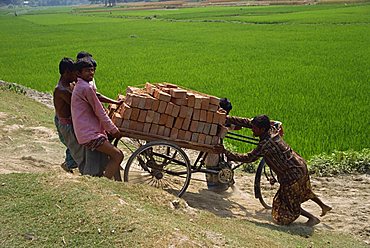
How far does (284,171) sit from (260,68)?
1089cm

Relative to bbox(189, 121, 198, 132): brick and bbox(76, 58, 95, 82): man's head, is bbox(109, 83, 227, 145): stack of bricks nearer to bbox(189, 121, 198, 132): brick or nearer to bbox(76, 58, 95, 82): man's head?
bbox(189, 121, 198, 132): brick

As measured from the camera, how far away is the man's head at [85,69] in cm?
451

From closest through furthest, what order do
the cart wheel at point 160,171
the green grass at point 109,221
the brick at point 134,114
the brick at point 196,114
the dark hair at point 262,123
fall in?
the green grass at point 109,221
the dark hair at point 262,123
the brick at point 134,114
the brick at point 196,114
the cart wheel at point 160,171

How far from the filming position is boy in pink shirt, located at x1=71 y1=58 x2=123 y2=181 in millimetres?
4562

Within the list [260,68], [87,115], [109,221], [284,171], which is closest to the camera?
[109,221]

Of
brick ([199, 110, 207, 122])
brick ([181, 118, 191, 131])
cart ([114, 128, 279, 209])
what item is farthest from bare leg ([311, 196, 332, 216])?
brick ([181, 118, 191, 131])

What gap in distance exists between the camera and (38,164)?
245 inches

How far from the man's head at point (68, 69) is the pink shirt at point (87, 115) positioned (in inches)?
11.1

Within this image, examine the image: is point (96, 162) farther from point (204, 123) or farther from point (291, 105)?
point (291, 105)

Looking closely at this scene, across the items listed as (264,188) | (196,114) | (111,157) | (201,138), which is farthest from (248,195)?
(111,157)

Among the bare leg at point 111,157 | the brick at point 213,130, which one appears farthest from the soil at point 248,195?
the brick at point 213,130

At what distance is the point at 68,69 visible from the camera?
190 inches

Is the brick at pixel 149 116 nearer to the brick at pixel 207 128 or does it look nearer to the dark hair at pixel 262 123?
the brick at pixel 207 128

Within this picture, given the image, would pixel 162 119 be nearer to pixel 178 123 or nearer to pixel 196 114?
pixel 178 123
